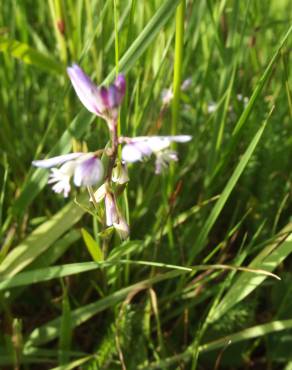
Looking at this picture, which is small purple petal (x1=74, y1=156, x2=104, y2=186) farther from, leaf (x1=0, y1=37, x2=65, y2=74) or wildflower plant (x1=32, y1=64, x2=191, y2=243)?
leaf (x1=0, y1=37, x2=65, y2=74)

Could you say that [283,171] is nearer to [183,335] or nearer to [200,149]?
[200,149]

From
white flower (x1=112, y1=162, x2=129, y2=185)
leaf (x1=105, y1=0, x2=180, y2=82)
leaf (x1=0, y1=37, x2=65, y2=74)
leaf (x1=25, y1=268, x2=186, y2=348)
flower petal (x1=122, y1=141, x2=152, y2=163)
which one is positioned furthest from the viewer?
leaf (x1=0, y1=37, x2=65, y2=74)

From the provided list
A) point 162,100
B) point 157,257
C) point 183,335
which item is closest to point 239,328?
point 183,335

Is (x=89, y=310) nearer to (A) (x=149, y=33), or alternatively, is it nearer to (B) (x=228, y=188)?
(B) (x=228, y=188)

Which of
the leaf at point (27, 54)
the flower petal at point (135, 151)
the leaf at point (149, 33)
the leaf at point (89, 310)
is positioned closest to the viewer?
the flower petal at point (135, 151)

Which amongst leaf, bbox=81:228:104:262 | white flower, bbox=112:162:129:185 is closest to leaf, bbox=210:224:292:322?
leaf, bbox=81:228:104:262

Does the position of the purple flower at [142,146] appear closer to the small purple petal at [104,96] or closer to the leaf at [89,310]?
the small purple petal at [104,96]

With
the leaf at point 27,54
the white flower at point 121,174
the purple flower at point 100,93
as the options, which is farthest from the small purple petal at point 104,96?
the leaf at point 27,54
